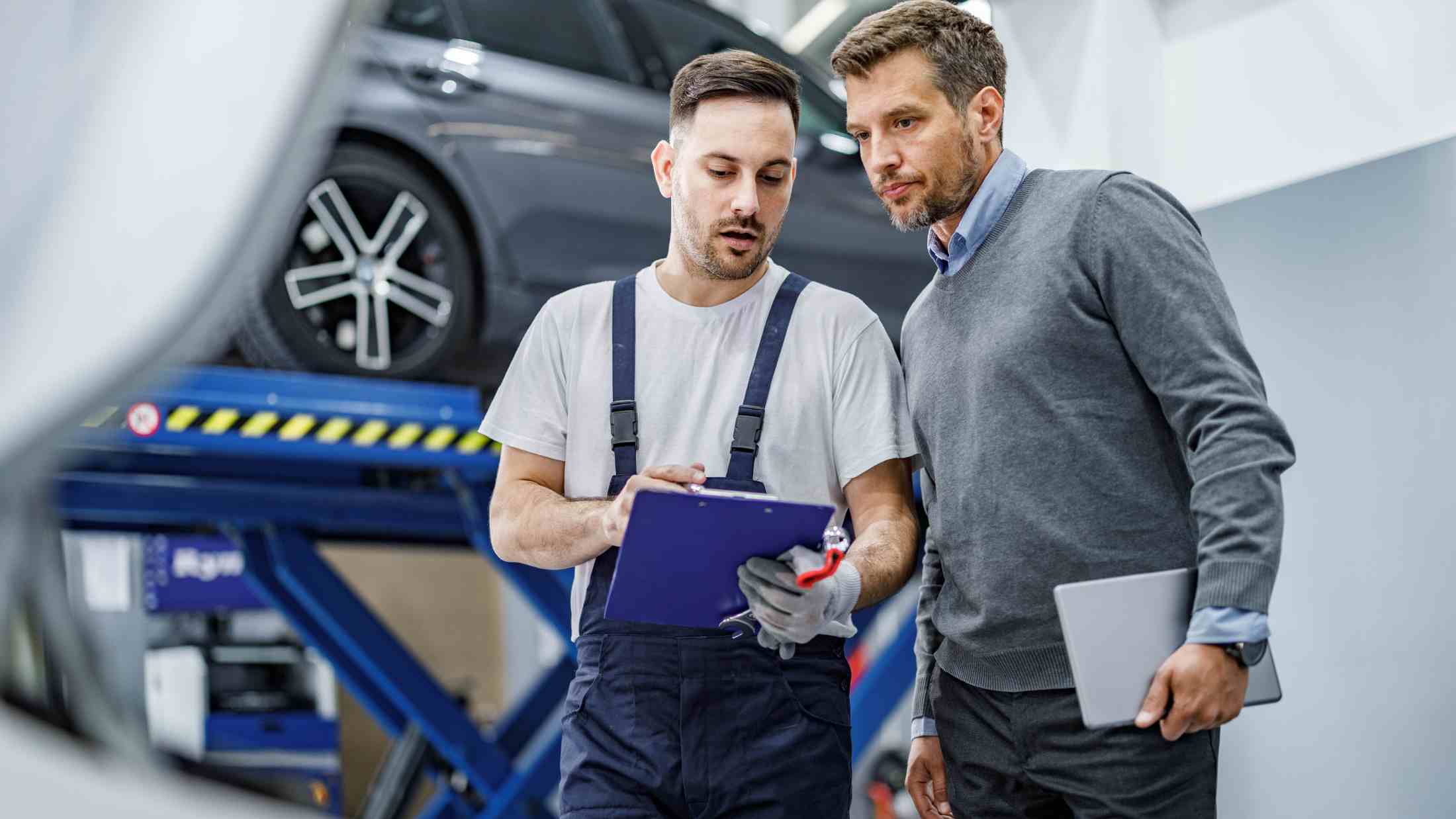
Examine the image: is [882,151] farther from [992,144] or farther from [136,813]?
[136,813]

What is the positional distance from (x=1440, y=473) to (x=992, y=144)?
A: 81 cm

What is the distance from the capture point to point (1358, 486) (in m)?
2.02

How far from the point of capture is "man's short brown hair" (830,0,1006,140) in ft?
5.47

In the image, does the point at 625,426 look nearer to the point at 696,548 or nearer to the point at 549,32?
the point at 696,548

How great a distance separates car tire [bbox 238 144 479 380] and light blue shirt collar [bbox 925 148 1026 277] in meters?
1.66

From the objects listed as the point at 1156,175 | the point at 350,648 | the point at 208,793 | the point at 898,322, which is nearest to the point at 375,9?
the point at 208,793

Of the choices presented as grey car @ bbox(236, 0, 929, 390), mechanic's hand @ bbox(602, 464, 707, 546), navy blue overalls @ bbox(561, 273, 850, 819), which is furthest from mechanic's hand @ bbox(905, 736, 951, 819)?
grey car @ bbox(236, 0, 929, 390)

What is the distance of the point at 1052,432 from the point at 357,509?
8.37 ft

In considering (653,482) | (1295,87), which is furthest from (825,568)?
(1295,87)

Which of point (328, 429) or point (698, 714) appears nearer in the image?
point (698, 714)

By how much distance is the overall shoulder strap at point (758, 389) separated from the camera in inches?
63.9

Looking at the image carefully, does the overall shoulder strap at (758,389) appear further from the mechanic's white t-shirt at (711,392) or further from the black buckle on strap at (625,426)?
the black buckle on strap at (625,426)

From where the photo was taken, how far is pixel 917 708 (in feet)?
6.01

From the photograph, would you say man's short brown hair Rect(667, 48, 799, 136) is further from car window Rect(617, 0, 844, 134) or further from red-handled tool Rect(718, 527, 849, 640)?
car window Rect(617, 0, 844, 134)
